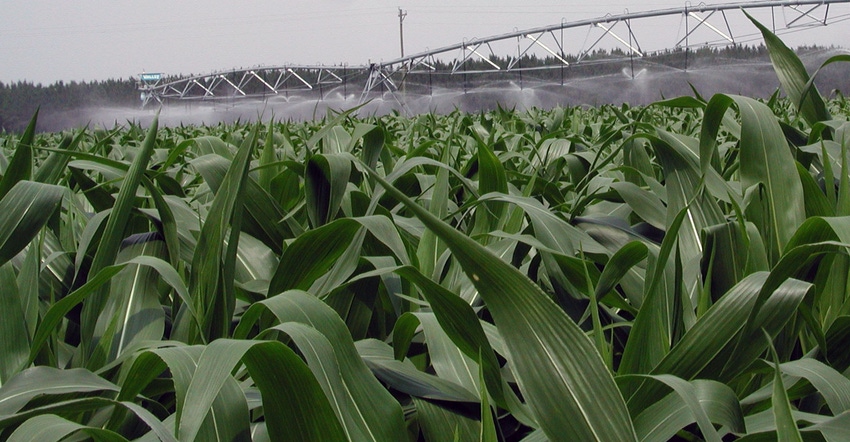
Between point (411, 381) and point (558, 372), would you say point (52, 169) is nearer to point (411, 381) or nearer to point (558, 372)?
point (411, 381)

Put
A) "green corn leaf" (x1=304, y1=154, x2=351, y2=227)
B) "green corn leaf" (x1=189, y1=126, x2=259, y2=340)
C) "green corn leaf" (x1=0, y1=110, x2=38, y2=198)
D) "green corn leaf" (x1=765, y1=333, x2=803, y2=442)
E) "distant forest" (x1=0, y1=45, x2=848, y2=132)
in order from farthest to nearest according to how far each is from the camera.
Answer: "distant forest" (x1=0, y1=45, x2=848, y2=132)
"green corn leaf" (x1=304, y1=154, x2=351, y2=227)
"green corn leaf" (x1=0, y1=110, x2=38, y2=198)
"green corn leaf" (x1=189, y1=126, x2=259, y2=340)
"green corn leaf" (x1=765, y1=333, x2=803, y2=442)

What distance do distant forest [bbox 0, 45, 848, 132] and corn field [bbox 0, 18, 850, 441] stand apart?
15737mm

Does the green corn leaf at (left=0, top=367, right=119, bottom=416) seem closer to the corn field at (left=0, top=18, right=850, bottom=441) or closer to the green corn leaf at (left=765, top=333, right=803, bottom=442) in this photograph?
the corn field at (left=0, top=18, right=850, bottom=441)

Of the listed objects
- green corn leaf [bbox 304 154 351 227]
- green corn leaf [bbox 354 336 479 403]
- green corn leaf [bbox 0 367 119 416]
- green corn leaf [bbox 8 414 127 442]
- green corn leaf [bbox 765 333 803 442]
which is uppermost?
green corn leaf [bbox 304 154 351 227]

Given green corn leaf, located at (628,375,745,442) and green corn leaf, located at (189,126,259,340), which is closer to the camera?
green corn leaf, located at (628,375,745,442)

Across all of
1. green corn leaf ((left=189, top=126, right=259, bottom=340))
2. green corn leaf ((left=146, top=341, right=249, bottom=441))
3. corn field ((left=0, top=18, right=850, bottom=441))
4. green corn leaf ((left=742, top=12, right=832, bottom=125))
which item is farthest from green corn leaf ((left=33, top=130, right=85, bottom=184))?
green corn leaf ((left=742, top=12, right=832, bottom=125))

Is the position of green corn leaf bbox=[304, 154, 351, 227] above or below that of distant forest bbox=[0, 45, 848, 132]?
below

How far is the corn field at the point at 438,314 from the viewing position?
0.39 m

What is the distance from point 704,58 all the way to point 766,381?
18.9m

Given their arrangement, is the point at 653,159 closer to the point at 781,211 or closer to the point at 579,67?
the point at 781,211

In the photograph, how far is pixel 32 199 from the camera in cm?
65

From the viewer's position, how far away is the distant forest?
16.3 metres

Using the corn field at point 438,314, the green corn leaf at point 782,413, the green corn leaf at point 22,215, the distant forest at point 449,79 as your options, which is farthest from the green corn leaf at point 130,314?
the distant forest at point 449,79

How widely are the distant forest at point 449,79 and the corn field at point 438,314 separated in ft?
51.6
